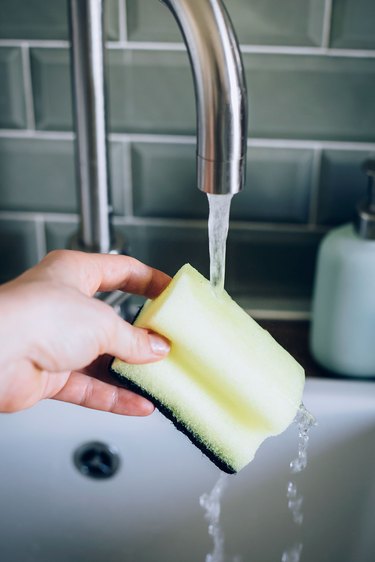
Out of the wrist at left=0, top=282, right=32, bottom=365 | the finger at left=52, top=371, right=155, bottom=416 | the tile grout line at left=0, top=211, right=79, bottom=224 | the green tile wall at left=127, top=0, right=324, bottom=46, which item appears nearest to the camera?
the wrist at left=0, top=282, right=32, bottom=365

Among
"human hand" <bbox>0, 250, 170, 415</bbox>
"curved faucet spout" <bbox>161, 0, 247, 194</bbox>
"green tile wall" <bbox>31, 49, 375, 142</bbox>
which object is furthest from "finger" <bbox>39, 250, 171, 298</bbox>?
"green tile wall" <bbox>31, 49, 375, 142</bbox>

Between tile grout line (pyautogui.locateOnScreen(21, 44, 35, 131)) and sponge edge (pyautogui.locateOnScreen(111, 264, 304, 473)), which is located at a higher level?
tile grout line (pyautogui.locateOnScreen(21, 44, 35, 131))

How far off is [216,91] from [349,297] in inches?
10.7

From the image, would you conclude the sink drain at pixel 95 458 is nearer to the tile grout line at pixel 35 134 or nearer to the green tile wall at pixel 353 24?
the tile grout line at pixel 35 134

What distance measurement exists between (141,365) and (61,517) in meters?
0.24

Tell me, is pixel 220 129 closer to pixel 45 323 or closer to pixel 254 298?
pixel 45 323

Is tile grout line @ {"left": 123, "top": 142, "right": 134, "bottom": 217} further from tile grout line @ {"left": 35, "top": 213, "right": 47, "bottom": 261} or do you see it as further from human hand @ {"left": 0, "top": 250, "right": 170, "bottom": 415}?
human hand @ {"left": 0, "top": 250, "right": 170, "bottom": 415}

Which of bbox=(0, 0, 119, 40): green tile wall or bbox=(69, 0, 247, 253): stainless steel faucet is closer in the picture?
bbox=(69, 0, 247, 253): stainless steel faucet

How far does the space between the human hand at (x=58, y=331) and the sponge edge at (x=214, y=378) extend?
2 centimetres

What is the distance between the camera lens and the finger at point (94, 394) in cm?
56

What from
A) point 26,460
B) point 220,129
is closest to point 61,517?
point 26,460

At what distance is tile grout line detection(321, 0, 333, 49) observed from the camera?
0.66 meters

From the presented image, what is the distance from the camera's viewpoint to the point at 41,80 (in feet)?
2.31

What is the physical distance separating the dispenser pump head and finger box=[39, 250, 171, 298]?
0.19m
